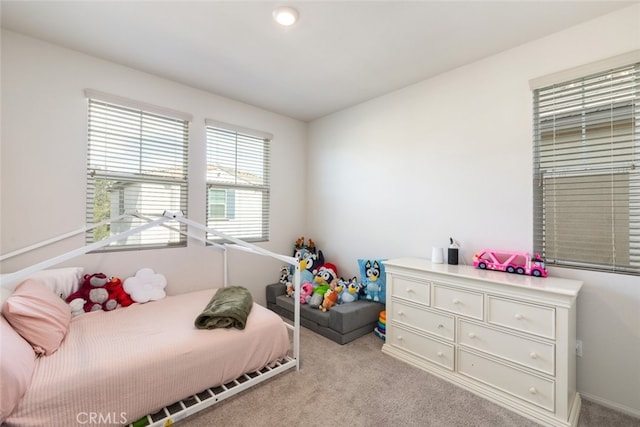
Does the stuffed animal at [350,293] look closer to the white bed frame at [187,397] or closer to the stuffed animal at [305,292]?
the stuffed animal at [305,292]

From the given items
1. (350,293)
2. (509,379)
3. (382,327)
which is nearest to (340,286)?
(350,293)

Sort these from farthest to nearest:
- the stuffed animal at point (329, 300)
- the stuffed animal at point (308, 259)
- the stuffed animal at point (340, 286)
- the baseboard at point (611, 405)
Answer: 1. the stuffed animal at point (308, 259)
2. the stuffed animal at point (340, 286)
3. the stuffed animal at point (329, 300)
4. the baseboard at point (611, 405)

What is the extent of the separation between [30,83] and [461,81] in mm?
3571

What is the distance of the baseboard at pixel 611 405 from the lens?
1731 millimetres

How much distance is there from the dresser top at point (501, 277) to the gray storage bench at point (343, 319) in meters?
0.62

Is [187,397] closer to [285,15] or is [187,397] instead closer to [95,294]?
[95,294]

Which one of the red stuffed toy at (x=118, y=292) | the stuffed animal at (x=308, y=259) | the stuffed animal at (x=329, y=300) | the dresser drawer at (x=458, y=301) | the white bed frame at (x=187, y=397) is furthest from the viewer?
the stuffed animal at (x=308, y=259)

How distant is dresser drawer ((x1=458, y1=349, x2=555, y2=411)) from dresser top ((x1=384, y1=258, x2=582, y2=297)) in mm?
557

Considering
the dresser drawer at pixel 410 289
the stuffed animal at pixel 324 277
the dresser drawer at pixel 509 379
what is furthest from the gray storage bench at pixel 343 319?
the dresser drawer at pixel 509 379

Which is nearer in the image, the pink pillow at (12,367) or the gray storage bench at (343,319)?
the pink pillow at (12,367)

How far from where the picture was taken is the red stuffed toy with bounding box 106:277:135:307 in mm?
2371

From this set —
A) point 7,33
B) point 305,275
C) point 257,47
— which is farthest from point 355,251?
point 7,33

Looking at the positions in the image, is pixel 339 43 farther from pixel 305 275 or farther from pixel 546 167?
pixel 305 275

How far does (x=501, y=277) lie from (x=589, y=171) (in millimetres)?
955
